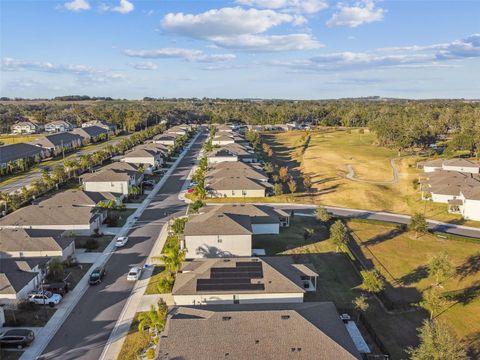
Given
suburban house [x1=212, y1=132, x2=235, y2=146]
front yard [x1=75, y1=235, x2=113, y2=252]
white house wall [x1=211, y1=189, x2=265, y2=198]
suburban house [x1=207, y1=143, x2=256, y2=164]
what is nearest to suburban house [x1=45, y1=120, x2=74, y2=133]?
suburban house [x1=212, y1=132, x2=235, y2=146]

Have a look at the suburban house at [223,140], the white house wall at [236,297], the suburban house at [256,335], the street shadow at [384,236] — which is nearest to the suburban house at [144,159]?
the suburban house at [223,140]

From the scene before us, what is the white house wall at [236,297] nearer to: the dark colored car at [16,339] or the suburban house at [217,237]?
the suburban house at [217,237]

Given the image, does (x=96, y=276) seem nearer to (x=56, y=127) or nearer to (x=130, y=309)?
(x=130, y=309)

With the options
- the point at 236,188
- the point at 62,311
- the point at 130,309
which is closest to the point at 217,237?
the point at 130,309

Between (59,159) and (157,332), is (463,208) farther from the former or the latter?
(59,159)

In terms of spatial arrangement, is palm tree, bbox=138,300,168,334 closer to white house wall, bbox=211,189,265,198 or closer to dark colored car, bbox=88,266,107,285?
dark colored car, bbox=88,266,107,285

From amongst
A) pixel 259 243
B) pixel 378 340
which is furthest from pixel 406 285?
pixel 259 243
